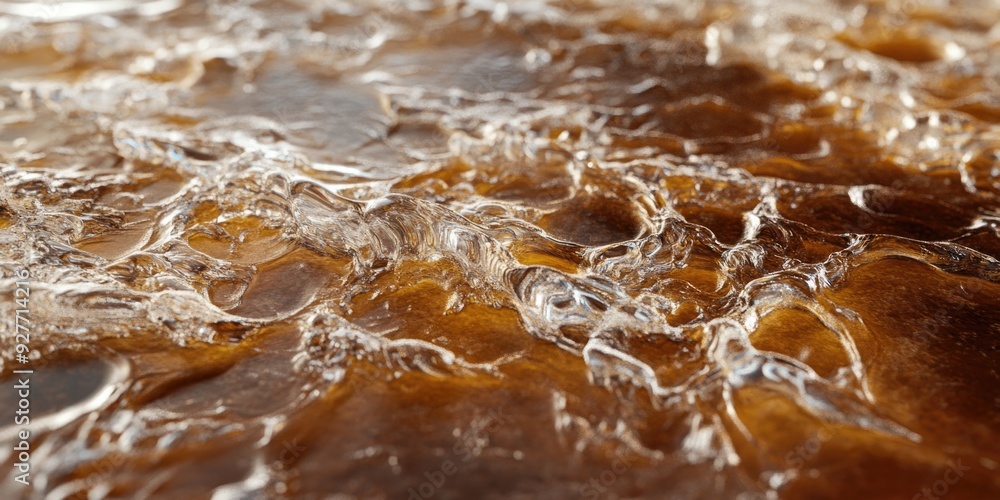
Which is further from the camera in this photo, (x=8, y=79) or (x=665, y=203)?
(x=8, y=79)

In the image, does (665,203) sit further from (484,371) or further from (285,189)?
(285,189)

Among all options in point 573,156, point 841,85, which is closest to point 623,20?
point 841,85

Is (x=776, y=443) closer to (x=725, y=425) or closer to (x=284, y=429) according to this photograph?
(x=725, y=425)

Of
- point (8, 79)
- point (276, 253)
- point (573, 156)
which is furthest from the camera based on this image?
point (8, 79)

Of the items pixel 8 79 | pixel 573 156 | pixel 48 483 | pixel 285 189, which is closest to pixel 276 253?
pixel 285 189

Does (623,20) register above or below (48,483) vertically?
above

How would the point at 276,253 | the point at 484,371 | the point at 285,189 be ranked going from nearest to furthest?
the point at 484,371, the point at 276,253, the point at 285,189
